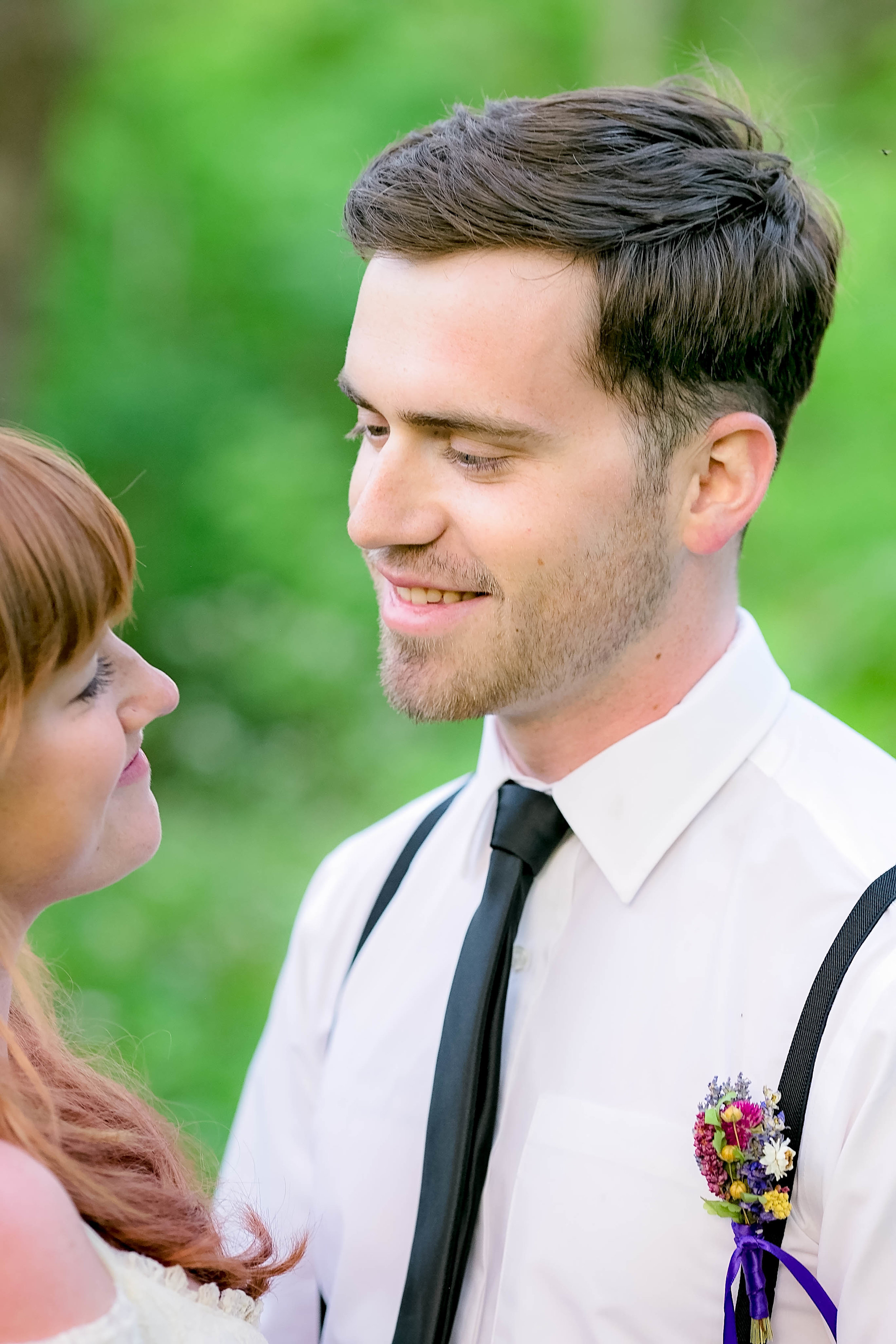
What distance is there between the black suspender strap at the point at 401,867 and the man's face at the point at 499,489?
0.35m

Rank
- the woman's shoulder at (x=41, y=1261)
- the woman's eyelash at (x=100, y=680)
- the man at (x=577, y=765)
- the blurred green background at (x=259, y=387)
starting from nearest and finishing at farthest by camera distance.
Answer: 1. the woman's shoulder at (x=41, y=1261)
2. the woman's eyelash at (x=100, y=680)
3. the man at (x=577, y=765)
4. the blurred green background at (x=259, y=387)

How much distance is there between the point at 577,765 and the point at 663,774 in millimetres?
171

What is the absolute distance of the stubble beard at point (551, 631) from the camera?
1.99 m

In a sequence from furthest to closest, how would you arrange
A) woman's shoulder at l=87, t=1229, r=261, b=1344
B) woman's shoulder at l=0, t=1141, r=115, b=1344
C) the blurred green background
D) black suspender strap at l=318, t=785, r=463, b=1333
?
the blurred green background
black suspender strap at l=318, t=785, r=463, b=1333
woman's shoulder at l=87, t=1229, r=261, b=1344
woman's shoulder at l=0, t=1141, r=115, b=1344

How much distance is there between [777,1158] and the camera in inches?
62.3

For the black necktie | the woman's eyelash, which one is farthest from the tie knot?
the woman's eyelash

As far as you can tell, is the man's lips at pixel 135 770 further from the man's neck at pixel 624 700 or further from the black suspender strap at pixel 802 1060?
the black suspender strap at pixel 802 1060

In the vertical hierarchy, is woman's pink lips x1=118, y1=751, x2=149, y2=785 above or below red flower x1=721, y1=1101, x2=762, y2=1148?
above

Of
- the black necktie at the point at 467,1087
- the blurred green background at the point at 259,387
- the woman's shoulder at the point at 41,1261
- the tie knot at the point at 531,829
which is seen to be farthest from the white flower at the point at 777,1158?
the blurred green background at the point at 259,387

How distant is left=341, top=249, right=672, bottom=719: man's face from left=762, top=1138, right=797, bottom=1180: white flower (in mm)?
754

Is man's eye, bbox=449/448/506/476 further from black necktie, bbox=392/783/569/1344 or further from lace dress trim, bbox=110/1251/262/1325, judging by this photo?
lace dress trim, bbox=110/1251/262/1325

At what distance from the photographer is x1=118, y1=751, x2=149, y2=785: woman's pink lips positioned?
160 cm

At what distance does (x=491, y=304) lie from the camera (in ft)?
6.34

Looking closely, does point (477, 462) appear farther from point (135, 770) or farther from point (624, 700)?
point (135, 770)
